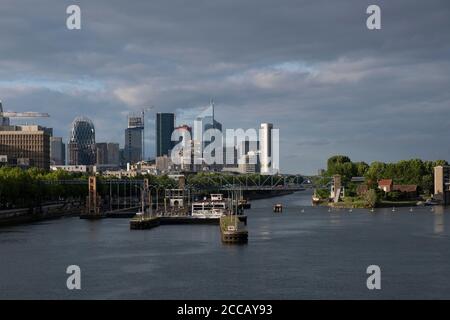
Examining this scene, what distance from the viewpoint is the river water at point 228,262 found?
39719 millimetres

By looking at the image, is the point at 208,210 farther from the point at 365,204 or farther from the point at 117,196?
the point at 117,196

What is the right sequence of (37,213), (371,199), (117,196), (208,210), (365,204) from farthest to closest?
1. (117,196)
2. (365,204)
3. (371,199)
4. (208,210)
5. (37,213)

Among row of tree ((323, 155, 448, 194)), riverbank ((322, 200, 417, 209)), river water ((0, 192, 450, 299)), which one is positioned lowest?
river water ((0, 192, 450, 299))

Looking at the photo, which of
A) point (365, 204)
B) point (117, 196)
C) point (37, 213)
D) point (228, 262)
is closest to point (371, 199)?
point (365, 204)

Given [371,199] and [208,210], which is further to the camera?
[371,199]

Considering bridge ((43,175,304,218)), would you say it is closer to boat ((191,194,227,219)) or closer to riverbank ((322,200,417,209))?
boat ((191,194,227,219))

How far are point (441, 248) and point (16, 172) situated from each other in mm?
67063

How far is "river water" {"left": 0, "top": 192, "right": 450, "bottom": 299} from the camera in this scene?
39719mm

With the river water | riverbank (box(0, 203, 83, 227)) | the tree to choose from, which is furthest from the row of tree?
the river water

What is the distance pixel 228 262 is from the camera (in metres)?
50.7
